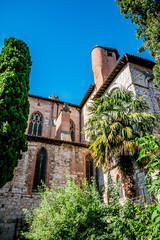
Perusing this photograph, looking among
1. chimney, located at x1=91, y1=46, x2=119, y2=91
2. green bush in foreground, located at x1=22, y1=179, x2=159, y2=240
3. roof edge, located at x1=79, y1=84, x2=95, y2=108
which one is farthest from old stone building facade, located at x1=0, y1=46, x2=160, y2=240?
chimney, located at x1=91, y1=46, x2=119, y2=91

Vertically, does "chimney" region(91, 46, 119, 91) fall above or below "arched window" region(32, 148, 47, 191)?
above

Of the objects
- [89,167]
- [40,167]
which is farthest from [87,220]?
[89,167]

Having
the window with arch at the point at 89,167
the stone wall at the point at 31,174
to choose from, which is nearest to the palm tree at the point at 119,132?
the stone wall at the point at 31,174

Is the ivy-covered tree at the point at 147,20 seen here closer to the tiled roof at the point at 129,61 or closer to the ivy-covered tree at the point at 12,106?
the tiled roof at the point at 129,61

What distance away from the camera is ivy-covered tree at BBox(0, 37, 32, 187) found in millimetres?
9703

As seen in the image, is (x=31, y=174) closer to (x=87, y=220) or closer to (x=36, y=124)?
(x=87, y=220)

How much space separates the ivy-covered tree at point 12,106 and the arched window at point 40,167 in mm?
2941

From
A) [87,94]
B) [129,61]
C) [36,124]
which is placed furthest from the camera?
[87,94]

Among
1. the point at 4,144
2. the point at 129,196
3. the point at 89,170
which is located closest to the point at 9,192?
the point at 4,144

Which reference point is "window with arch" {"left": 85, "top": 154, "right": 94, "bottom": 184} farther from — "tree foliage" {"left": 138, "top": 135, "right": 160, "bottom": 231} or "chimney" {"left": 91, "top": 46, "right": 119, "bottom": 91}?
"tree foliage" {"left": 138, "top": 135, "right": 160, "bottom": 231}

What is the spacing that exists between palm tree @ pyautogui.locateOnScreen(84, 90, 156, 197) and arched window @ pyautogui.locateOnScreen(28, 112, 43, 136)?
10866 mm

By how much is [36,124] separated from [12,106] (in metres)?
10.2

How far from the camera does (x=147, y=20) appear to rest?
33.1 ft

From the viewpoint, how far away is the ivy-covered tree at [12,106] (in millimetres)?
9703
